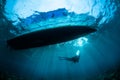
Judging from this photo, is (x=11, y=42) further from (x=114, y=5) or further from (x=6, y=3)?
(x=114, y=5)

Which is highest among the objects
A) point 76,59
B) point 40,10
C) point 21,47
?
point 40,10

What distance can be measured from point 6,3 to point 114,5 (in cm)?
980

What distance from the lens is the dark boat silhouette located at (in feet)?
10.0

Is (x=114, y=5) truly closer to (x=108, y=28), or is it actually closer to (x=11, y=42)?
(x=108, y=28)

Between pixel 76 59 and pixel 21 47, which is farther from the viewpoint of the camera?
pixel 76 59

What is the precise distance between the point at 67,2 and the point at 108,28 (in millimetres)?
11780

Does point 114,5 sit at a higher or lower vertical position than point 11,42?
higher

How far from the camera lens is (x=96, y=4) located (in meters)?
13.3

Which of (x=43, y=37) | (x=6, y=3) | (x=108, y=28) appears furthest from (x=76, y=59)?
(x=108, y=28)

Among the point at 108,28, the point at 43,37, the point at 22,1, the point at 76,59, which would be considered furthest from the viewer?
the point at 108,28

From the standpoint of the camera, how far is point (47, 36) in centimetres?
317

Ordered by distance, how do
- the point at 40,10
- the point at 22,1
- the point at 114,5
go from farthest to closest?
the point at 114,5 < the point at 40,10 < the point at 22,1

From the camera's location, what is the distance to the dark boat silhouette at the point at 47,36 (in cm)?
305

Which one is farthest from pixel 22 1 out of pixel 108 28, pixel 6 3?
pixel 108 28
